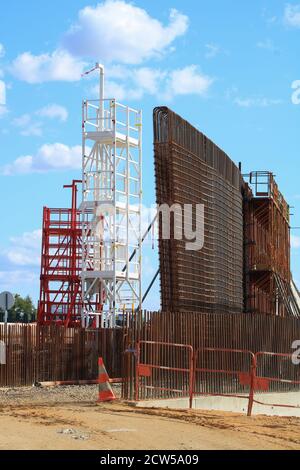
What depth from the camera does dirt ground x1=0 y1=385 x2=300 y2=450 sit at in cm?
1350

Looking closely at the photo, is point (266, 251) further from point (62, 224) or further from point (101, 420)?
point (101, 420)

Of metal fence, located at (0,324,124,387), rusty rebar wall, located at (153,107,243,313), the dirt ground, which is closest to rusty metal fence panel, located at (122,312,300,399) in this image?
the dirt ground

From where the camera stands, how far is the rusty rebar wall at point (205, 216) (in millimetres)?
29125

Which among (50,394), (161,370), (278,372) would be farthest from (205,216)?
(161,370)

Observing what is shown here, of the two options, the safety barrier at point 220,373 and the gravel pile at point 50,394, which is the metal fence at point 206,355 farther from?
the gravel pile at point 50,394

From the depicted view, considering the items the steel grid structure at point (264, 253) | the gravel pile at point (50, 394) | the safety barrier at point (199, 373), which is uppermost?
the steel grid structure at point (264, 253)

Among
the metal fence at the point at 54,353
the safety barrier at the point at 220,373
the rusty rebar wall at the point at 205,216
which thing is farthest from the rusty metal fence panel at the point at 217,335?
the metal fence at the point at 54,353

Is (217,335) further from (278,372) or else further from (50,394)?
(50,394)

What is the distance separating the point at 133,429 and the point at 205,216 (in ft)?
57.0

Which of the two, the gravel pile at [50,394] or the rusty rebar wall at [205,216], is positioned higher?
the rusty rebar wall at [205,216]

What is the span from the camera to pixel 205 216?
105ft

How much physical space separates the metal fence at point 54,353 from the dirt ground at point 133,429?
31.3 feet

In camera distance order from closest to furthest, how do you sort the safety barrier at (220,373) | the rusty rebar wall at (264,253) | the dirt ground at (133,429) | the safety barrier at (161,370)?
1. the dirt ground at (133,429)
2. the safety barrier at (161,370)
3. the safety barrier at (220,373)
4. the rusty rebar wall at (264,253)
